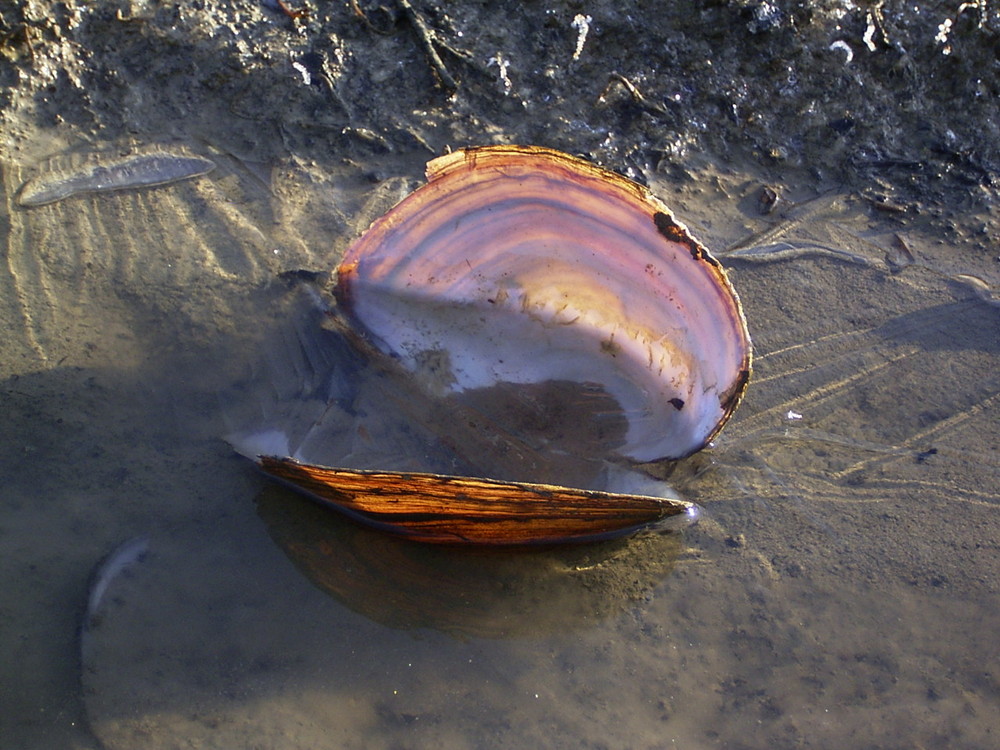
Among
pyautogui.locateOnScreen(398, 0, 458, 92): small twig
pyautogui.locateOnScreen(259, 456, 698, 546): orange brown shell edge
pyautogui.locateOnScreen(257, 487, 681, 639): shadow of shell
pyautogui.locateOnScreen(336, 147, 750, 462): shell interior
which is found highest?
pyautogui.locateOnScreen(398, 0, 458, 92): small twig

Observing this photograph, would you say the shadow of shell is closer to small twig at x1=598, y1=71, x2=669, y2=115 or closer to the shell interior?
the shell interior

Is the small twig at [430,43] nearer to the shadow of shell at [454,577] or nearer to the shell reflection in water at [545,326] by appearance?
the shell reflection in water at [545,326]

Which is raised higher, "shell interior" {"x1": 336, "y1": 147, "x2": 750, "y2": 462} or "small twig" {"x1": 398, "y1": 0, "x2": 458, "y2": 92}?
"small twig" {"x1": 398, "y1": 0, "x2": 458, "y2": 92}

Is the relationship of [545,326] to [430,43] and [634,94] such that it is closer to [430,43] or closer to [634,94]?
[634,94]

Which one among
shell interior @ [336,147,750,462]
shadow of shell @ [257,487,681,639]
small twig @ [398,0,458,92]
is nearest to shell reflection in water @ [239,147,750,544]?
shell interior @ [336,147,750,462]

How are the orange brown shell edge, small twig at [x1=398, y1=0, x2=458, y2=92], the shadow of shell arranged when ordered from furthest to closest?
small twig at [x1=398, y1=0, x2=458, y2=92] → the shadow of shell → the orange brown shell edge

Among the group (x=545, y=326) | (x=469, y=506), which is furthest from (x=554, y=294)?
(x=469, y=506)
